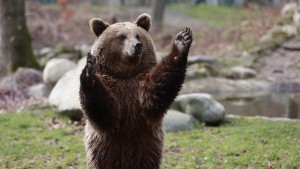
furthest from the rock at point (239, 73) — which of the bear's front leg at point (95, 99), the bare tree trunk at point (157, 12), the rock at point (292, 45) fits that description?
the bear's front leg at point (95, 99)

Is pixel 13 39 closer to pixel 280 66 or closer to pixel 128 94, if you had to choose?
pixel 280 66

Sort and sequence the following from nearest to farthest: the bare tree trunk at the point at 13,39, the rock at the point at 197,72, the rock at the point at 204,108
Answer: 1. the rock at the point at 204,108
2. the bare tree trunk at the point at 13,39
3. the rock at the point at 197,72

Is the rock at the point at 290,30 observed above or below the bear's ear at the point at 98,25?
below

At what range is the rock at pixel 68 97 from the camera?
1066 centimetres

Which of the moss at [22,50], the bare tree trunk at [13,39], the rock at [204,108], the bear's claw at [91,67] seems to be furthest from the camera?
the moss at [22,50]

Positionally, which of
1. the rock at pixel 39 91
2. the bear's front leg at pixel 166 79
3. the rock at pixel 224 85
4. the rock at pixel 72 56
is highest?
the bear's front leg at pixel 166 79

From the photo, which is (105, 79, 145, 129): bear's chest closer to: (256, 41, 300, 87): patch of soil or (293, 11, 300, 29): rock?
(256, 41, 300, 87): patch of soil

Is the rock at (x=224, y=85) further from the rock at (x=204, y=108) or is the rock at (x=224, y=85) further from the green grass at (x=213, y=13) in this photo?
the green grass at (x=213, y=13)

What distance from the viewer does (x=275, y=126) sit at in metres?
9.10

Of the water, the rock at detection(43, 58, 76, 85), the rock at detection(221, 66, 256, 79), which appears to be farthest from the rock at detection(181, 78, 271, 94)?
the rock at detection(43, 58, 76, 85)

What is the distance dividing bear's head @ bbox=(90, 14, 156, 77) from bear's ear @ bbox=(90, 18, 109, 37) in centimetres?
13

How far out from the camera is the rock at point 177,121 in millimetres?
9691

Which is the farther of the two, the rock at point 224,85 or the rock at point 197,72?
the rock at point 197,72

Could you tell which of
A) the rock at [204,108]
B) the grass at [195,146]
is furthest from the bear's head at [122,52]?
the rock at [204,108]
